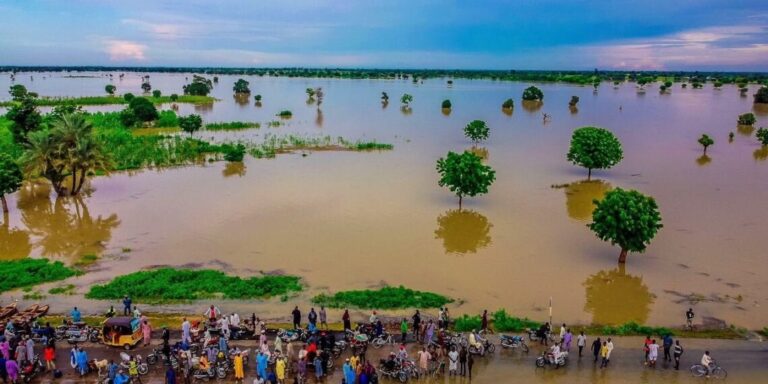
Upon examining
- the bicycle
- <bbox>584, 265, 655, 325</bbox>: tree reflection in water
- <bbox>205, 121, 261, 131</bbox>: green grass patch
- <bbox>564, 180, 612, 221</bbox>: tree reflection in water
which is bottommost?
<bbox>584, 265, 655, 325</bbox>: tree reflection in water

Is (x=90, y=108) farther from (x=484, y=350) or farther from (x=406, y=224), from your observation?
(x=484, y=350)

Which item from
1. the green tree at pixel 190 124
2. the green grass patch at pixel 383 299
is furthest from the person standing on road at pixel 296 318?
the green tree at pixel 190 124

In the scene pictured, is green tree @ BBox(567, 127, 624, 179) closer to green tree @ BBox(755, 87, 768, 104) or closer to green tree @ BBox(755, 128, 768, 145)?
green tree @ BBox(755, 128, 768, 145)

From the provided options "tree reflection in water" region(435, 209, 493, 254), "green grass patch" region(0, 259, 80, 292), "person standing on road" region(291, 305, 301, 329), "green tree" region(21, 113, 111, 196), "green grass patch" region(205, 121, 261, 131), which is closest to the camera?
"person standing on road" region(291, 305, 301, 329)

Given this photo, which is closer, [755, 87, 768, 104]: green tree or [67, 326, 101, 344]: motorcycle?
[67, 326, 101, 344]: motorcycle

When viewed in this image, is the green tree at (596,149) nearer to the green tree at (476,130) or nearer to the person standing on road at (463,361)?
the green tree at (476,130)

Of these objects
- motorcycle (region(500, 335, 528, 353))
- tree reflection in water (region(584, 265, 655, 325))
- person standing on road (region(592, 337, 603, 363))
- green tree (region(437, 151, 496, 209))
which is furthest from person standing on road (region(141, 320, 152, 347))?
green tree (region(437, 151, 496, 209))

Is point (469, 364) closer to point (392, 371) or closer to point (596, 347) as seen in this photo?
→ point (392, 371)

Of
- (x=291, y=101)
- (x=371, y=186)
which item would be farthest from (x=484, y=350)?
(x=291, y=101)
